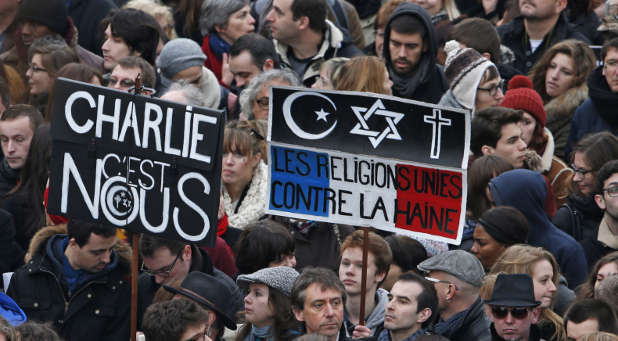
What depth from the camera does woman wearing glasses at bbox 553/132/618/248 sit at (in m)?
9.90

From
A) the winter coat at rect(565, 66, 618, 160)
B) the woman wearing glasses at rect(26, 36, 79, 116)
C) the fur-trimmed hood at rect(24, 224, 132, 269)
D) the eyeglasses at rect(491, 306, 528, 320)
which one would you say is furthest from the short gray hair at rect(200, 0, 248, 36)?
the eyeglasses at rect(491, 306, 528, 320)

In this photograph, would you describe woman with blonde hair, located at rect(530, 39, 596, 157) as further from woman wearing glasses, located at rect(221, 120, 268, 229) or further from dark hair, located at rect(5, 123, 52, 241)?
dark hair, located at rect(5, 123, 52, 241)

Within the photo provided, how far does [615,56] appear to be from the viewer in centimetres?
1123

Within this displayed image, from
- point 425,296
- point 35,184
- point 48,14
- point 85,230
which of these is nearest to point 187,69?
point 48,14

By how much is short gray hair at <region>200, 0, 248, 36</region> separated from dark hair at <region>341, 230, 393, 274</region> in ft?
14.2

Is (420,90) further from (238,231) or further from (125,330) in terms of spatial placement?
(125,330)

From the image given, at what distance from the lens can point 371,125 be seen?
8672 millimetres

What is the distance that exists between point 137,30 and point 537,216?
Answer: 4.12m

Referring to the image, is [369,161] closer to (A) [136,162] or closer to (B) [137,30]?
(A) [136,162]

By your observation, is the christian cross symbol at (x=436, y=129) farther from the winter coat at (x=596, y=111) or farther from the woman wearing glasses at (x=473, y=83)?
the winter coat at (x=596, y=111)

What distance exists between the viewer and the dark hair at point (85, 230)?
29.2 feet

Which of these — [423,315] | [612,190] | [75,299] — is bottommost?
[75,299]

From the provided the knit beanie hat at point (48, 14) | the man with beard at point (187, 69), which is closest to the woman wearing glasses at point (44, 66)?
the knit beanie hat at point (48, 14)

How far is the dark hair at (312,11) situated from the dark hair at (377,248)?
352 cm
